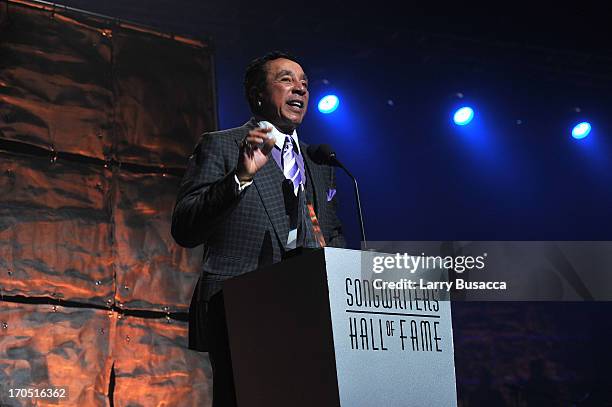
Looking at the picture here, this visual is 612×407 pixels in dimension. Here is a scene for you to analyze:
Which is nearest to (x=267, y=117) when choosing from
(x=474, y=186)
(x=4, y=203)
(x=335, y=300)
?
(x=335, y=300)

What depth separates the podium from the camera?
1.85m

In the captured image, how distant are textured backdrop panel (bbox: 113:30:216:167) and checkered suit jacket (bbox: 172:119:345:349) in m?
1.95

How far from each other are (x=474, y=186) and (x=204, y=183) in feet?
16.5

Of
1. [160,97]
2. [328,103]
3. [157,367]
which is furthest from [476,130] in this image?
[157,367]

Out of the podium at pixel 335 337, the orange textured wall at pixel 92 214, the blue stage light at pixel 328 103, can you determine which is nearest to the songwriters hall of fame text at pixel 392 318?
the podium at pixel 335 337

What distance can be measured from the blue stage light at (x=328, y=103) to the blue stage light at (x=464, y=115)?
3.84 ft

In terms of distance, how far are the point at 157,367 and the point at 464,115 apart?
392 cm

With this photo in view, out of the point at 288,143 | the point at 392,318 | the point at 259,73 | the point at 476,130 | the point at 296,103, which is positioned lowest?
the point at 392,318

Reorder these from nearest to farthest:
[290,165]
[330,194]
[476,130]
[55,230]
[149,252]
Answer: [290,165] → [330,194] → [55,230] → [149,252] → [476,130]

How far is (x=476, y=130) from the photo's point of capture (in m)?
7.17

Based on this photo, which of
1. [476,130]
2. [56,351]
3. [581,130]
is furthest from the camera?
[581,130]

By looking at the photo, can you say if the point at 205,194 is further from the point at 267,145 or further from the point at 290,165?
the point at 290,165

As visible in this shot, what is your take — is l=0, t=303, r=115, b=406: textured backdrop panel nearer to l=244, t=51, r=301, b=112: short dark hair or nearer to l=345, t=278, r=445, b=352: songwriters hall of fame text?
l=244, t=51, r=301, b=112: short dark hair

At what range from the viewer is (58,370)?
12.3ft
